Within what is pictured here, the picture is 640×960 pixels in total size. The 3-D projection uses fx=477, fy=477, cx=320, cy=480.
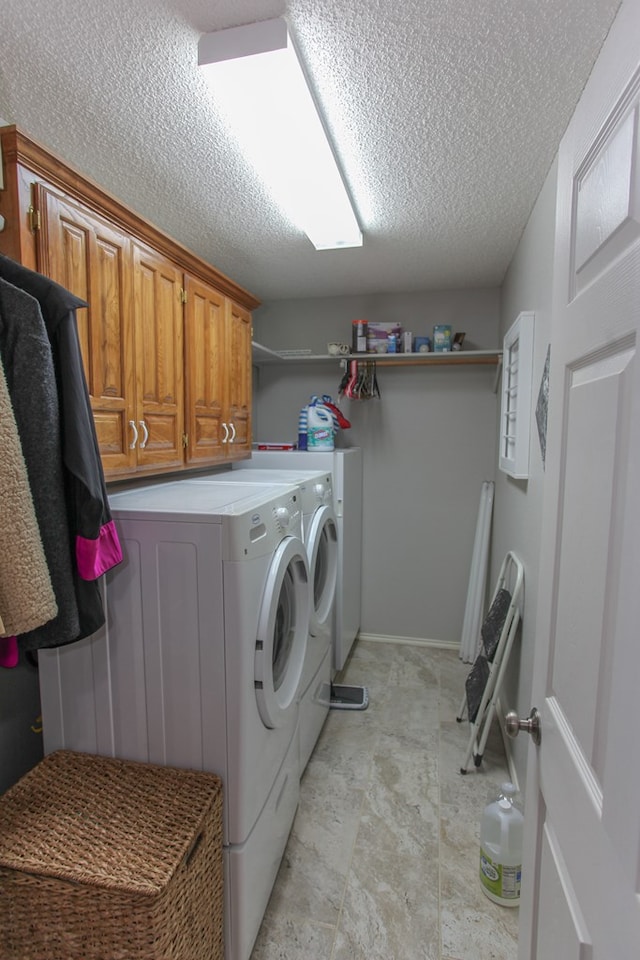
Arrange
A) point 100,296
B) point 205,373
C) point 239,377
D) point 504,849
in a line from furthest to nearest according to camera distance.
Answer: point 239,377, point 205,373, point 504,849, point 100,296

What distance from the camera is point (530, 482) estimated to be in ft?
6.38

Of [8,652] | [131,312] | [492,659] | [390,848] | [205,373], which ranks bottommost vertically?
[390,848]

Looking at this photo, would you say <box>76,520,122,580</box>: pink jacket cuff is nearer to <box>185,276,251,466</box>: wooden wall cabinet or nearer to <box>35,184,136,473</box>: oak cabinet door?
<box>35,184,136,473</box>: oak cabinet door

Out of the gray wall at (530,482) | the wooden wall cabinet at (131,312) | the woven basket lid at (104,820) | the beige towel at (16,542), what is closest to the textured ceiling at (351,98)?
the gray wall at (530,482)

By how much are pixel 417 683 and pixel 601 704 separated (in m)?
2.48

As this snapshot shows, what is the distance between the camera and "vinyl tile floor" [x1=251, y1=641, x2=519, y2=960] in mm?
1459

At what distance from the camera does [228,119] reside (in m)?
1.44

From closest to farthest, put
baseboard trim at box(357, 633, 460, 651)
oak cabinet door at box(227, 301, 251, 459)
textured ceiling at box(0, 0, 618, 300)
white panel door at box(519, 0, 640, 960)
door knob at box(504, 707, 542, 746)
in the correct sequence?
white panel door at box(519, 0, 640, 960), door knob at box(504, 707, 542, 746), textured ceiling at box(0, 0, 618, 300), oak cabinet door at box(227, 301, 251, 459), baseboard trim at box(357, 633, 460, 651)

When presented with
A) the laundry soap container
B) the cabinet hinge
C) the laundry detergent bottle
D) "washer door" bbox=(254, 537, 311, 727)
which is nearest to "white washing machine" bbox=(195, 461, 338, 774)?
"washer door" bbox=(254, 537, 311, 727)

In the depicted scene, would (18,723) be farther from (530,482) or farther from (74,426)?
(530,482)

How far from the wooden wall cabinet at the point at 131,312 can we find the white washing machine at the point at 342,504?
545 millimetres

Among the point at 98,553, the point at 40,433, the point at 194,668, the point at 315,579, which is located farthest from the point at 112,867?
the point at 315,579

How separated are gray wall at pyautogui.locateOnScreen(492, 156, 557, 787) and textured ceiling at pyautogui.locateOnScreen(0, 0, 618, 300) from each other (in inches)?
6.3

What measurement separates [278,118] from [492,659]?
7.26 ft
